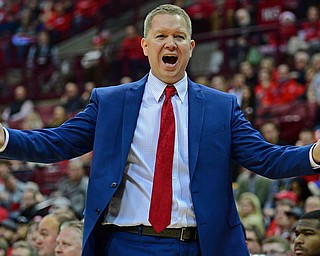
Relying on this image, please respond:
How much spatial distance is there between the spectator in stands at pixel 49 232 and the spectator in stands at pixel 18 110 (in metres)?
8.99

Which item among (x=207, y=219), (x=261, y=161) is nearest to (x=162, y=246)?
(x=207, y=219)

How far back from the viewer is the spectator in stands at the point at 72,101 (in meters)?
14.5

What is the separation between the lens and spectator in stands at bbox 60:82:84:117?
47.6 ft

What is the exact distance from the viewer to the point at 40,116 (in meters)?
16.3

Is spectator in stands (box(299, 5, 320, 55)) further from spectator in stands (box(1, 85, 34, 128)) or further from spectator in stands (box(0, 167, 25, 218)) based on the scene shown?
spectator in stands (box(1, 85, 34, 128))

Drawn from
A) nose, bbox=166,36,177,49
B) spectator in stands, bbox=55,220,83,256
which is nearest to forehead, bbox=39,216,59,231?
spectator in stands, bbox=55,220,83,256

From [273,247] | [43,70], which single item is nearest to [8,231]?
[273,247]

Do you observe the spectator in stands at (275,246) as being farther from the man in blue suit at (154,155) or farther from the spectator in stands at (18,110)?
the spectator in stands at (18,110)

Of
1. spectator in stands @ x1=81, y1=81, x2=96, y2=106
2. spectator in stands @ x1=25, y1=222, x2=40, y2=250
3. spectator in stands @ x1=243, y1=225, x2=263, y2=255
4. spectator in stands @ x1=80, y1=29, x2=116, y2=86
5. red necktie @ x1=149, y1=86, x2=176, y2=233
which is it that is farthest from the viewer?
spectator in stands @ x1=80, y1=29, x2=116, y2=86

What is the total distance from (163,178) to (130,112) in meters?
0.36

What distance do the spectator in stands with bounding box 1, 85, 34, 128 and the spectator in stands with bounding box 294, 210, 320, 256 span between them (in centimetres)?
1131

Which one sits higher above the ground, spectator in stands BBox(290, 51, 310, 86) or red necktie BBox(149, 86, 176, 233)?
spectator in stands BBox(290, 51, 310, 86)

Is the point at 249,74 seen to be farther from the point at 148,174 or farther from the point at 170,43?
the point at 148,174

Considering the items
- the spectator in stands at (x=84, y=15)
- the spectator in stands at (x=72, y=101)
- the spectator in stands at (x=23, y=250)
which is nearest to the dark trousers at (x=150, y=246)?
the spectator in stands at (x=23, y=250)
